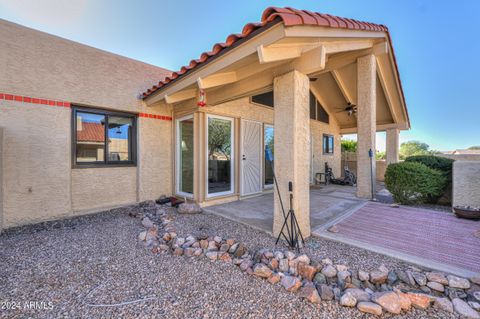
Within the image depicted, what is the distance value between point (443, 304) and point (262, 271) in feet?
5.57

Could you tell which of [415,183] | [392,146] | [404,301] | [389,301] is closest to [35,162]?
[389,301]

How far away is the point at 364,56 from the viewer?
5.91 m

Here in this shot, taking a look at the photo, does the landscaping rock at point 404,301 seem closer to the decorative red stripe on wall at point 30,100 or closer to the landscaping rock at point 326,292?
the landscaping rock at point 326,292

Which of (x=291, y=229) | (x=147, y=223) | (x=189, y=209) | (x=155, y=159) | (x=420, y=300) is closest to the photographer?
(x=420, y=300)

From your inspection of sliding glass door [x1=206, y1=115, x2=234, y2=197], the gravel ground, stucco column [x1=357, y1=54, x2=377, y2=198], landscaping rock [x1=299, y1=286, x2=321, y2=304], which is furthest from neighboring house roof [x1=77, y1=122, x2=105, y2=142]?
stucco column [x1=357, y1=54, x2=377, y2=198]

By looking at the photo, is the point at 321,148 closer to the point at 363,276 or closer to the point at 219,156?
the point at 219,156

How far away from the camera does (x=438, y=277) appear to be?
2.18 meters

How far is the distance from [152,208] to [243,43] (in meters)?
4.37

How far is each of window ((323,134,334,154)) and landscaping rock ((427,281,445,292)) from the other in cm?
898

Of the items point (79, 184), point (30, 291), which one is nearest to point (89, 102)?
point (79, 184)

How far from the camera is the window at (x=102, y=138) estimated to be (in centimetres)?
476

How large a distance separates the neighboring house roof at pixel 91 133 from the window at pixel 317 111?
8.41 meters

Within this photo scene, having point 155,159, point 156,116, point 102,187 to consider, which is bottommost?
point 102,187

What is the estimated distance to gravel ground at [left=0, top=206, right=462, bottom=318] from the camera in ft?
6.12
